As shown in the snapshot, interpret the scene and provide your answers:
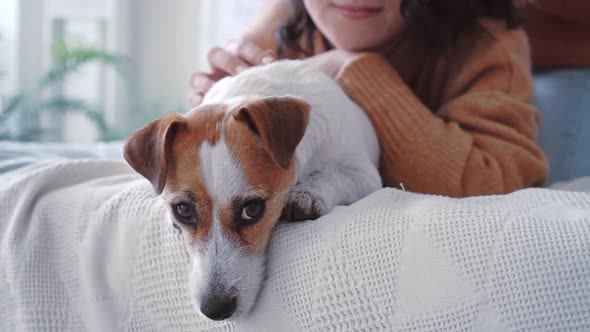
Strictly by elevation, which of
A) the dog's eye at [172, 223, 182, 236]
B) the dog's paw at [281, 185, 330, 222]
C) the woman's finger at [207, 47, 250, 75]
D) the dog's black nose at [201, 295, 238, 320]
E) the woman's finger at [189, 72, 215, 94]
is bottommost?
the dog's black nose at [201, 295, 238, 320]

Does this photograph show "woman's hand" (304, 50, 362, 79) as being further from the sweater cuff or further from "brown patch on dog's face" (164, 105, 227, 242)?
"brown patch on dog's face" (164, 105, 227, 242)

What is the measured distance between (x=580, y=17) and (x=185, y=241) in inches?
61.5

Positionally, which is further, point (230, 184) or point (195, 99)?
point (195, 99)

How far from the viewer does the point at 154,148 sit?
3.62ft

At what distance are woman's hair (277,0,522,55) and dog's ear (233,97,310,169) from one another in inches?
28.1

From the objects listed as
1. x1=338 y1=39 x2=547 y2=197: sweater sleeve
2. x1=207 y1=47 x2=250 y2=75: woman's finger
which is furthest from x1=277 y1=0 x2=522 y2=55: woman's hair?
x1=207 y1=47 x2=250 y2=75: woman's finger

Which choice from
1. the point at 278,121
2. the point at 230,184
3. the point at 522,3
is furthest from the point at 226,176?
the point at 522,3

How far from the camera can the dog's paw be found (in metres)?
1.11

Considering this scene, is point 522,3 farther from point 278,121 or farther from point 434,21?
point 278,121

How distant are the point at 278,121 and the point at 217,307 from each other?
0.34 meters

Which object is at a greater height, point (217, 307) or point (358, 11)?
point (358, 11)

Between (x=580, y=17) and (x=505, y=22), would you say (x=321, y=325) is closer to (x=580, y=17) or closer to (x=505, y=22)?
(x=505, y=22)

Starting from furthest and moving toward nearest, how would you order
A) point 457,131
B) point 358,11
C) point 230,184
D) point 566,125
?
point 566,125, point 358,11, point 457,131, point 230,184

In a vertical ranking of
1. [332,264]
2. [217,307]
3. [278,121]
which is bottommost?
[217,307]
